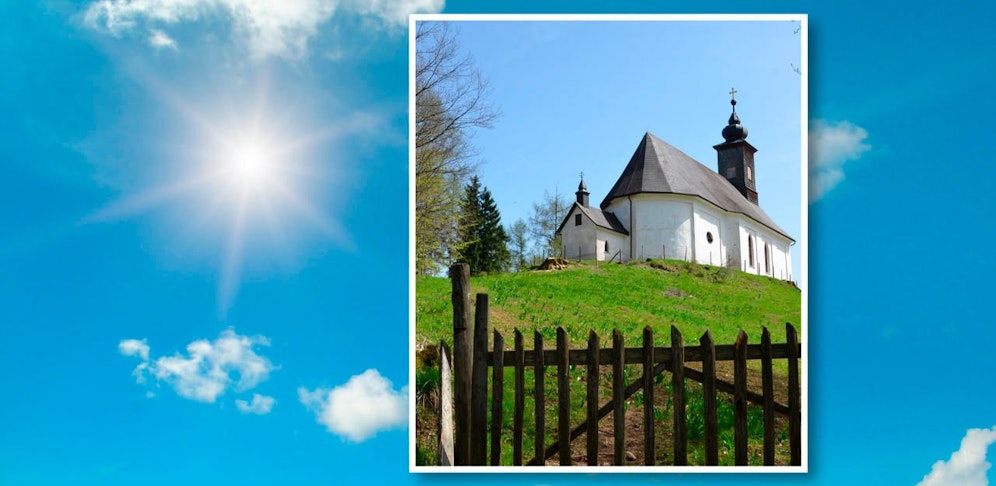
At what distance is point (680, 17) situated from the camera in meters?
4.18

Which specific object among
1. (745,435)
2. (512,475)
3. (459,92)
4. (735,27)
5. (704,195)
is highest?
(735,27)

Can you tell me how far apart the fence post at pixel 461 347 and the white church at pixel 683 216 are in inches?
42.4

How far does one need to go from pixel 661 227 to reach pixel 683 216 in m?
0.21

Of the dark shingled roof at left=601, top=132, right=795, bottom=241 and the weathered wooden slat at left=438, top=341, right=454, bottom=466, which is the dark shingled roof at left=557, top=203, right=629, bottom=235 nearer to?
the dark shingled roof at left=601, top=132, right=795, bottom=241

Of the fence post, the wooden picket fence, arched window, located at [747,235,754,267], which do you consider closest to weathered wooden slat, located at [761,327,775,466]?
the wooden picket fence

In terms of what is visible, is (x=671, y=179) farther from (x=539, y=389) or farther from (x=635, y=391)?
(x=539, y=389)

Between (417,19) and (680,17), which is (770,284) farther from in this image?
(417,19)

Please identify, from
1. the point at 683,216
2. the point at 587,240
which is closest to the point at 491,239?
the point at 587,240

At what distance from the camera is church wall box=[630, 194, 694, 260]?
520cm

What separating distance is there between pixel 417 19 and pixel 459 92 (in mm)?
476

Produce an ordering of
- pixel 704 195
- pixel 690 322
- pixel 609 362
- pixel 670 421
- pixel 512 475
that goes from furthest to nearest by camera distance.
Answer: pixel 704 195 < pixel 690 322 < pixel 670 421 < pixel 512 475 < pixel 609 362

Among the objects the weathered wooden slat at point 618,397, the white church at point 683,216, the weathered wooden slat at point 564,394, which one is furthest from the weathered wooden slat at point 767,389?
the weathered wooden slat at point 564,394

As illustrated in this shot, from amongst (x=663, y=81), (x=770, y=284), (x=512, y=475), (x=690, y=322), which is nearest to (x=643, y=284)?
(x=690, y=322)

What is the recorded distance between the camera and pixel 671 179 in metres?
5.17
